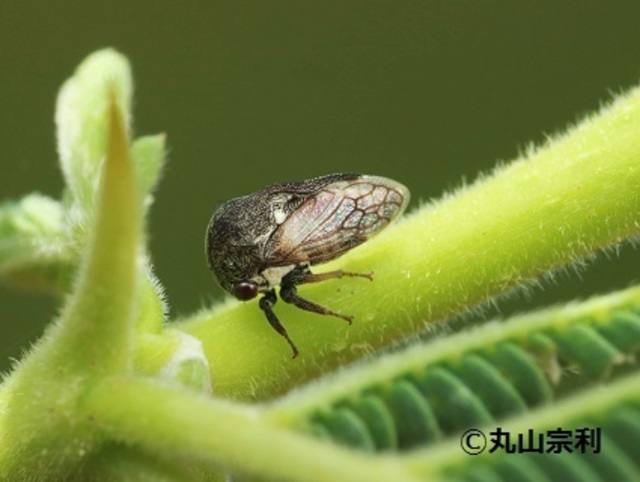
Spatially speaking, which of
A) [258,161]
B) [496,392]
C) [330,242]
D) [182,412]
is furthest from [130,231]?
[258,161]

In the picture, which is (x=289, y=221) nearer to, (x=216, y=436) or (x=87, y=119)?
(x=87, y=119)

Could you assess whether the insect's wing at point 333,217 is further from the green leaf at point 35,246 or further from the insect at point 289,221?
the green leaf at point 35,246

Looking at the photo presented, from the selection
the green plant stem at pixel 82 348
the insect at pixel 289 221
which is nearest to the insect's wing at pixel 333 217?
the insect at pixel 289 221

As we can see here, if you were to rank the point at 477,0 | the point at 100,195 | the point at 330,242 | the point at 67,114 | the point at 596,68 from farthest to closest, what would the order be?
1. the point at 477,0
2. the point at 596,68
3. the point at 330,242
4. the point at 67,114
5. the point at 100,195

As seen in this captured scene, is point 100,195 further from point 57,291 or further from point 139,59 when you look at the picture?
point 139,59

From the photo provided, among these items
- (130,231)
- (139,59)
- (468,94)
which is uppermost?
(130,231)

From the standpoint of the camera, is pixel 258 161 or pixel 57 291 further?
pixel 258 161
